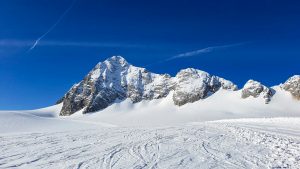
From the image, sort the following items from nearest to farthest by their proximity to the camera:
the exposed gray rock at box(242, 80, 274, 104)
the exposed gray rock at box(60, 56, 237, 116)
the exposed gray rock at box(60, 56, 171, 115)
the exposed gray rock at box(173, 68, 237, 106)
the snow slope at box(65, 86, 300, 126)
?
the snow slope at box(65, 86, 300, 126)
the exposed gray rock at box(242, 80, 274, 104)
the exposed gray rock at box(173, 68, 237, 106)
the exposed gray rock at box(60, 56, 237, 116)
the exposed gray rock at box(60, 56, 171, 115)

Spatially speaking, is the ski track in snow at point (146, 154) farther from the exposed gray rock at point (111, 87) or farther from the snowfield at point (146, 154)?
the exposed gray rock at point (111, 87)

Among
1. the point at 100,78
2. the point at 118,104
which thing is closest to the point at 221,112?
the point at 118,104

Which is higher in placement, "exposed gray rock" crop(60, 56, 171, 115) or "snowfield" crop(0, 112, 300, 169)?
"exposed gray rock" crop(60, 56, 171, 115)

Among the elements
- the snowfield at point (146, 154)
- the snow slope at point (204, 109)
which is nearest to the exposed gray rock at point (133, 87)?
the snow slope at point (204, 109)

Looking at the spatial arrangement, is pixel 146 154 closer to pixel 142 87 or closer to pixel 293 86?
pixel 293 86

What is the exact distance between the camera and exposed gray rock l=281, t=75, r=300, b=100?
12838 centimetres

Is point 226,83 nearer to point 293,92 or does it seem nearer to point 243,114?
point 293,92

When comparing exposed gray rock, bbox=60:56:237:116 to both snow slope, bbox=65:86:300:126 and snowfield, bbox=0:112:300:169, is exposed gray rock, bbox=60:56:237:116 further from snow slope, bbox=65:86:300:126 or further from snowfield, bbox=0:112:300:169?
snowfield, bbox=0:112:300:169

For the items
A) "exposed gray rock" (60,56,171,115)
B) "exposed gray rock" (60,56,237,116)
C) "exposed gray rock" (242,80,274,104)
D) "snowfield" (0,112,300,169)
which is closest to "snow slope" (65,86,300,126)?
"exposed gray rock" (242,80,274,104)

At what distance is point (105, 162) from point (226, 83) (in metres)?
140

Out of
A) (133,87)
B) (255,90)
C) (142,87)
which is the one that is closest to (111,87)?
(133,87)

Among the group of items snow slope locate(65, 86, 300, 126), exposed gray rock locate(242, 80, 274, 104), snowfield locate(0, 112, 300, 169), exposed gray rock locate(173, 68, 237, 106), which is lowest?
snowfield locate(0, 112, 300, 169)

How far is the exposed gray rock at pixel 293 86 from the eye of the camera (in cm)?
12838

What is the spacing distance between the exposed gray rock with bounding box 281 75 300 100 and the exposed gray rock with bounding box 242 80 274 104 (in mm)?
7315
